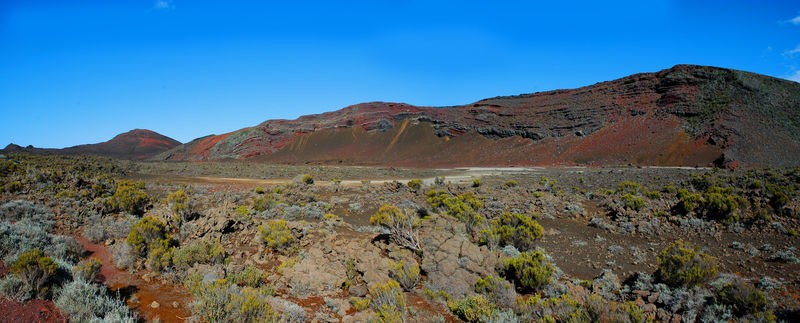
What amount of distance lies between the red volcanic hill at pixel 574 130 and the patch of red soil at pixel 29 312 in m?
48.3

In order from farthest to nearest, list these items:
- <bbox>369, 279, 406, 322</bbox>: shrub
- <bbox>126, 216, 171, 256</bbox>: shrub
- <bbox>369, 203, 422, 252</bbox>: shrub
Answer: <bbox>369, 203, 422, 252</bbox>: shrub, <bbox>126, 216, 171, 256</bbox>: shrub, <bbox>369, 279, 406, 322</bbox>: shrub

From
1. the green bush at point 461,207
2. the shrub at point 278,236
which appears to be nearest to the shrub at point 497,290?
the shrub at point 278,236

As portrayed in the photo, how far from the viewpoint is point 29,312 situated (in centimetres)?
462

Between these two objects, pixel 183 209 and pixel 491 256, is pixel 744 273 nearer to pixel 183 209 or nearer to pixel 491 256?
pixel 491 256

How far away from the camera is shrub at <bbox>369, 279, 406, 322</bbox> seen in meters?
5.18

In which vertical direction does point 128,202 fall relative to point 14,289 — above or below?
above

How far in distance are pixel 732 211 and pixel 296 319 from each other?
43.7 feet

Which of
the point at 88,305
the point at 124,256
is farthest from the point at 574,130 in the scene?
the point at 88,305

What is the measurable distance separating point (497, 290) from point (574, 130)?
57396 millimetres

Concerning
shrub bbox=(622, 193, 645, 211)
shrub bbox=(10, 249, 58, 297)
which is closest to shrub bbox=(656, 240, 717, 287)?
shrub bbox=(622, 193, 645, 211)

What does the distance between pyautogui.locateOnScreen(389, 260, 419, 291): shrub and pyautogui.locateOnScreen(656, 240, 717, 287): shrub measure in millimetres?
4692

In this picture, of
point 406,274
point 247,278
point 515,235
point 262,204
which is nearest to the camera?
point 247,278

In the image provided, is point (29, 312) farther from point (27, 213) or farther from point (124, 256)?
point (27, 213)

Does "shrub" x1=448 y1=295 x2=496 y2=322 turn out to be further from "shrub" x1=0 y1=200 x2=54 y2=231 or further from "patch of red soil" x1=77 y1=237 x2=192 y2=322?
"shrub" x1=0 y1=200 x2=54 y2=231
